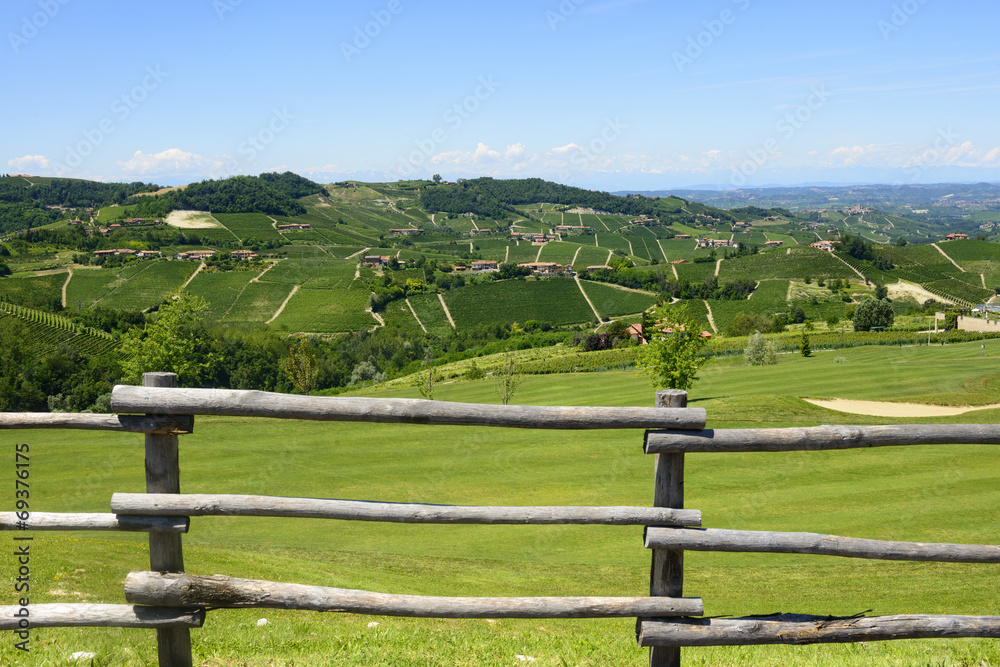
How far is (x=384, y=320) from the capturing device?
118375mm

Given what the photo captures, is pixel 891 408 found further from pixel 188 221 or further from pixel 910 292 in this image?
pixel 188 221

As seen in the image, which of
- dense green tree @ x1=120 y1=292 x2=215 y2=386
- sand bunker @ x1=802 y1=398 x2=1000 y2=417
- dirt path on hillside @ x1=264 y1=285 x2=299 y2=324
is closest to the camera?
sand bunker @ x1=802 y1=398 x2=1000 y2=417

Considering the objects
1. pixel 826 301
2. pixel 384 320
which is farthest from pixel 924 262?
pixel 384 320

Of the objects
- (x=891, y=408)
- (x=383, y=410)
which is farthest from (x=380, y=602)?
(x=891, y=408)

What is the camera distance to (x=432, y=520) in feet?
15.0

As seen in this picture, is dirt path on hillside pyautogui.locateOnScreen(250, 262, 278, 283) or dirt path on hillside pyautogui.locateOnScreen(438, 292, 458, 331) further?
dirt path on hillside pyautogui.locateOnScreen(250, 262, 278, 283)

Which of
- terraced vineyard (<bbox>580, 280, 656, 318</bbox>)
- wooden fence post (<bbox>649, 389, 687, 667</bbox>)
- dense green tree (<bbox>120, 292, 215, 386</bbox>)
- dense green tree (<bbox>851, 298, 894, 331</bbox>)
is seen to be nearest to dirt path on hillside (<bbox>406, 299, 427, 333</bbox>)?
terraced vineyard (<bbox>580, 280, 656, 318</bbox>)

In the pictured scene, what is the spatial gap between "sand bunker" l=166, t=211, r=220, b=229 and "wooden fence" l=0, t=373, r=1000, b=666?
196m

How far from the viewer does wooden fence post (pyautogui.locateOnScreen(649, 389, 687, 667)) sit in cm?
457

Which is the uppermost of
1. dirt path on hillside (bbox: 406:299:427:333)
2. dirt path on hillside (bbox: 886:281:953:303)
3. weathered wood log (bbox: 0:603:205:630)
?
weathered wood log (bbox: 0:603:205:630)

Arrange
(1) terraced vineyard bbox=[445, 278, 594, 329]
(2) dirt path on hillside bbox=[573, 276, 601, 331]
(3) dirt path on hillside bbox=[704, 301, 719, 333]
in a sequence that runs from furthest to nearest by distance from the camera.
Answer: (1) terraced vineyard bbox=[445, 278, 594, 329] < (2) dirt path on hillside bbox=[573, 276, 601, 331] < (3) dirt path on hillside bbox=[704, 301, 719, 333]

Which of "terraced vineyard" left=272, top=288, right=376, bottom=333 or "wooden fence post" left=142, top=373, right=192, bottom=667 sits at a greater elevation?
"wooden fence post" left=142, top=373, right=192, bottom=667

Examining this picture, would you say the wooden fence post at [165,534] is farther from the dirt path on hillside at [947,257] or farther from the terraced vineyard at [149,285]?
the dirt path on hillside at [947,257]

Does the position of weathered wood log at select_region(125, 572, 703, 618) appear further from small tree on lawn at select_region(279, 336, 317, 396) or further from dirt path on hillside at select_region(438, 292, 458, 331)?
dirt path on hillside at select_region(438, 292, 458, 331)
